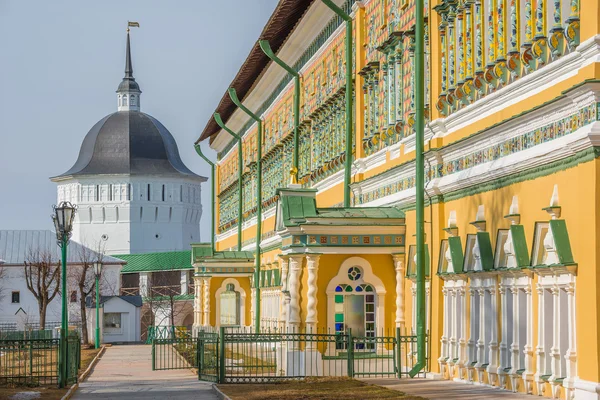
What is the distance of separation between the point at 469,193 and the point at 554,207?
4555 mm

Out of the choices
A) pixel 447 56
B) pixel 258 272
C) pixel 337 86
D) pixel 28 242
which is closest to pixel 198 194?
pixel 28 242

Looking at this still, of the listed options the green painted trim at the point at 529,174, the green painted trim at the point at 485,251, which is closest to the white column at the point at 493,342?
the green painted trim at the point at 485,251

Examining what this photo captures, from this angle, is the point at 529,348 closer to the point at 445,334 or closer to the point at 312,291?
the point at 445,334

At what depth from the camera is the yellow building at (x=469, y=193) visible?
17.6 meters

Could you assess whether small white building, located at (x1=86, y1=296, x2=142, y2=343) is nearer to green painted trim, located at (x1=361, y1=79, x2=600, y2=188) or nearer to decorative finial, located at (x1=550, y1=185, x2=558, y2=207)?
green painted trim, located at (x1=361, y1=79, x2=600, y2=188)

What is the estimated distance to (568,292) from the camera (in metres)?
17.7

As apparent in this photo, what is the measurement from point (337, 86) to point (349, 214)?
9074 millimetres

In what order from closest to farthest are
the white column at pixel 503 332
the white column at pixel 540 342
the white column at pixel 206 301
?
the white column at pixel 540 342 → the white column at pixel 503 332 → the white column at pixel 206 301

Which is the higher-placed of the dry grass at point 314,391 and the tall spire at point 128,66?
the tall spire at point 128,66

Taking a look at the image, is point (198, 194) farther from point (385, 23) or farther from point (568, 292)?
point (568, 292)

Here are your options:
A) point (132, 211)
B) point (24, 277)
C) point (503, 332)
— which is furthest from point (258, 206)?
point (132, 211)

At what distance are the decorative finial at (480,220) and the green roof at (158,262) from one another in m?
90.7

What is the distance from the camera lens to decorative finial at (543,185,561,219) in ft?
59.7

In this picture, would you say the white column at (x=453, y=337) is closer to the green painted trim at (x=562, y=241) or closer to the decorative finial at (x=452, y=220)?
the decorative finial at (x=452, y=220)
